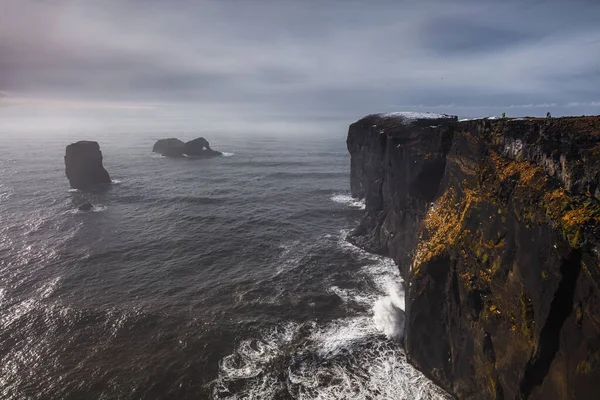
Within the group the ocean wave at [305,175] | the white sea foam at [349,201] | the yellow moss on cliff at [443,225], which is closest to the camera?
the yellow moss on cliff at [443,225]

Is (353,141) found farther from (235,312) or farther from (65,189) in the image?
(65,189)

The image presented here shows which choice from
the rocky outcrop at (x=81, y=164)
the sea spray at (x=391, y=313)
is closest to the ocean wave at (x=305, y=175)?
the rocky outcrop at (x=81, y=164)

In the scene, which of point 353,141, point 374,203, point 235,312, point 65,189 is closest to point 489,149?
point 235,312

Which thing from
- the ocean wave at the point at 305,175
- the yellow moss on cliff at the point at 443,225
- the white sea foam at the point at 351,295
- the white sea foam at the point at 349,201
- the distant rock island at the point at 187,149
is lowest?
the white sea foam at the point at 351,295

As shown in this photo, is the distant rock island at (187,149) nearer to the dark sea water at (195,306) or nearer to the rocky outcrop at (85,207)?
the dark sea water at (195,306)

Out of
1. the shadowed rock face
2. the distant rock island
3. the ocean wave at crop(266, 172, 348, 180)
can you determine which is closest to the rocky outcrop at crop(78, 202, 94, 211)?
the ocean wave at crop(266, 172, 348, 180)

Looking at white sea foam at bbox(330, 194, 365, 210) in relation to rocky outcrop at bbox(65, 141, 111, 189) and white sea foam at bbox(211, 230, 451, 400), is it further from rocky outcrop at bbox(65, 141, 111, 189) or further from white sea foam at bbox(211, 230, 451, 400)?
rocky outcrop at bbox(65, 141, 111, 189)
